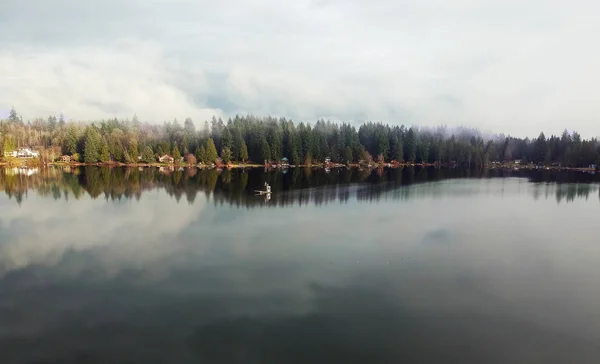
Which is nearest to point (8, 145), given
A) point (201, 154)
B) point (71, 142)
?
point (71, 142)

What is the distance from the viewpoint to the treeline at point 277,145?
358 feet

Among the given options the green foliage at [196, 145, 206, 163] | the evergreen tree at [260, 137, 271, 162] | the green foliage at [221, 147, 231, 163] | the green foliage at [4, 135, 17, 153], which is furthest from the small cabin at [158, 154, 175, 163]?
the green foliage at [4, 135, 17, 153]

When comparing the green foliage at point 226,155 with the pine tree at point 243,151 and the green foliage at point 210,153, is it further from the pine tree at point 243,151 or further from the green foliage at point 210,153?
the pine tree at point 243,151

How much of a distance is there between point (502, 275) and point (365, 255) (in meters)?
6.84

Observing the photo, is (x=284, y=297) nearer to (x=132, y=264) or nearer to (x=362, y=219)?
(x=132, y=264)

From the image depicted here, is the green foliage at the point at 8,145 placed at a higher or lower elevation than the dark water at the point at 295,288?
higher

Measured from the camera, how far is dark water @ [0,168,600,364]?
11.6 meters

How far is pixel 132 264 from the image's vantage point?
1894 centimetres

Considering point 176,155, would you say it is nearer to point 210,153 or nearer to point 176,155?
point 176,155

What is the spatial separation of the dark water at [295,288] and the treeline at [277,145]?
259 ft

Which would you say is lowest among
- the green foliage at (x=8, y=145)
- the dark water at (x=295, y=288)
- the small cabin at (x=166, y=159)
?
the dark water at (x=295, y=288)

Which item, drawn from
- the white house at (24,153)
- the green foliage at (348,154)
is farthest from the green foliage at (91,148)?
the green foliage at (348,154)

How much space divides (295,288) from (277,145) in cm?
9588

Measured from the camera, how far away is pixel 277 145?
11031 centimetres
